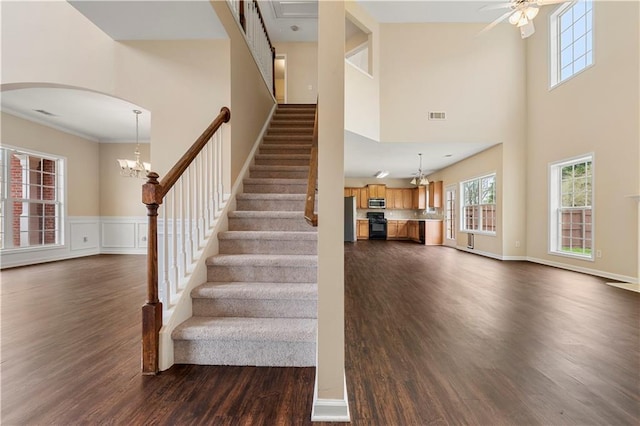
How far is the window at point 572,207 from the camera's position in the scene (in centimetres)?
439

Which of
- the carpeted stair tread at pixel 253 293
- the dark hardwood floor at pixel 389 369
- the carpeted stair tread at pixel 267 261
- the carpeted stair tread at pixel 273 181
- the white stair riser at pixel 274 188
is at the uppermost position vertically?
the carpeted stair tread at pixel 273 181

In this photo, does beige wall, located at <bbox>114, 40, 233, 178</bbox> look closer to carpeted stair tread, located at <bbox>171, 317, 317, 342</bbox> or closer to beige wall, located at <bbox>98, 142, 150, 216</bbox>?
carpeted stair tread, located at <bbox>171, 317, 317, 342</bbox>

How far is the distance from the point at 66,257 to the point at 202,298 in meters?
6.05

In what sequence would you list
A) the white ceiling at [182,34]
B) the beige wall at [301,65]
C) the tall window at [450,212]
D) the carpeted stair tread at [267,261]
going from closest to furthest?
the carpeted stair tread at [267,261] < the white ceiling at [182,34] < the beige wall at [301,65] < the tall window at [450,212]

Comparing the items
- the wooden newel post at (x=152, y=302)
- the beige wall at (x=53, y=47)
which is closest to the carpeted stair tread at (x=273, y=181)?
the wooden newel post at (x=152, y=302)

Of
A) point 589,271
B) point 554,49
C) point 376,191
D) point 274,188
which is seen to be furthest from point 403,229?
point 274,188

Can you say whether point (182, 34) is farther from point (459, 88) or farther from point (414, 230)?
point (414, 230)

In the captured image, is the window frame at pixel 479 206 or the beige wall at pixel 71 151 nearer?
the beige wall at pixel 71 151

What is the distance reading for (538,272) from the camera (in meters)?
4.40

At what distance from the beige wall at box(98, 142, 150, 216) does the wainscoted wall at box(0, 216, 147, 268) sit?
7.7 inches

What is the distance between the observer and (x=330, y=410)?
1.29m

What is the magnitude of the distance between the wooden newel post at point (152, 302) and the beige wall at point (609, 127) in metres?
5.60

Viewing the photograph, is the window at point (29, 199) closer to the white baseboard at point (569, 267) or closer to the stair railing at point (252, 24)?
the stair railing at point (252, 24)

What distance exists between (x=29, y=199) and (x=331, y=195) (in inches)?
277
